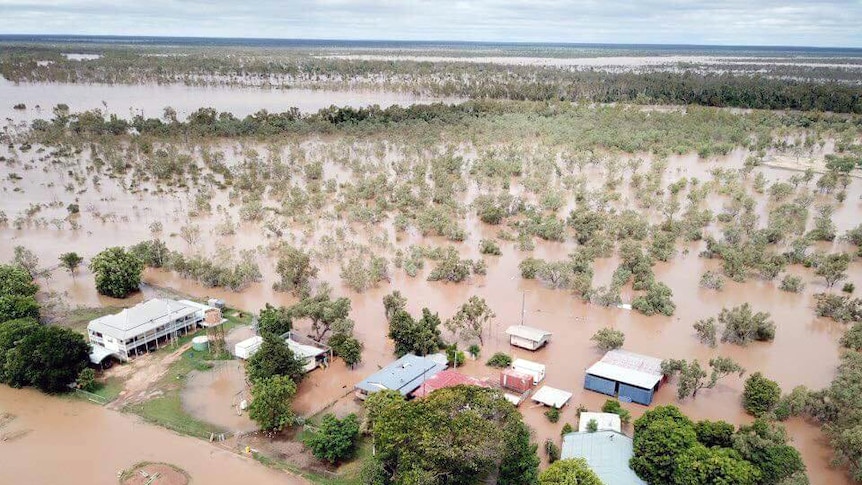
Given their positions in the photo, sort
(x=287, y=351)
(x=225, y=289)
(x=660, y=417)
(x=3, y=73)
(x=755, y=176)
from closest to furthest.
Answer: (x=660, y=417), (x=287, y=351), (x=225, y=289), (x=755, y=176), (x=3, y=73)

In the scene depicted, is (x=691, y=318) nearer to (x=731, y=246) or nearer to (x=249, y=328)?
(x=731, y=246)

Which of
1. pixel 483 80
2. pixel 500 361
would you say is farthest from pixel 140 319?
Answer: pixel 483 80

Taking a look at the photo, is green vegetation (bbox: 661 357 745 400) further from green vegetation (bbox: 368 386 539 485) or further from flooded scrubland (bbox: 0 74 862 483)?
green vegetation (bbox: 368 386 539 485)

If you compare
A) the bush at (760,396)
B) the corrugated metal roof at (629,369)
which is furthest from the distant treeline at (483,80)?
the bush at (760,396)

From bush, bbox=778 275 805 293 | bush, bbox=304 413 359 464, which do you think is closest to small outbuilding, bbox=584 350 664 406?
bush, bbox=304 413 359 464

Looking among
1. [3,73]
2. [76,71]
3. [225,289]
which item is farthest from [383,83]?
[225,289]

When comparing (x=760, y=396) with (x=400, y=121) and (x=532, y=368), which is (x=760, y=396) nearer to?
(x=532, y=368)
